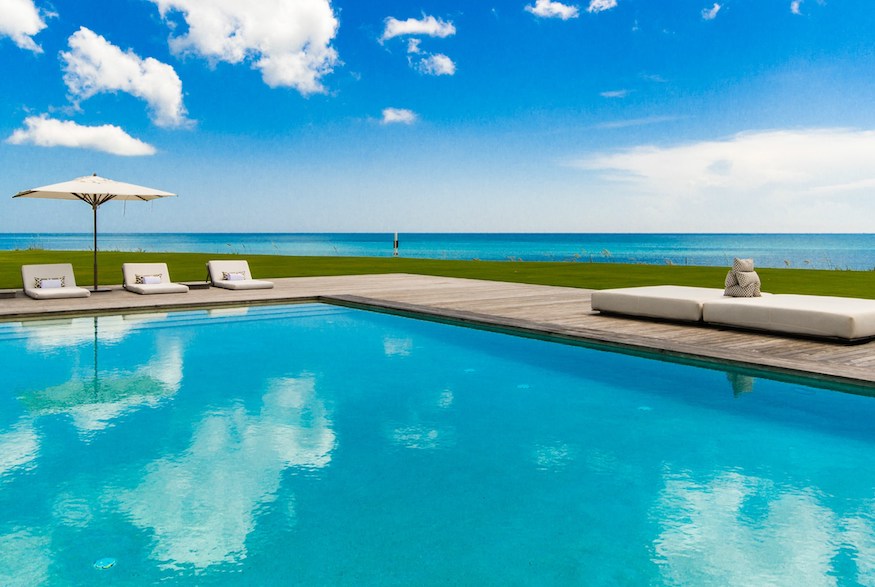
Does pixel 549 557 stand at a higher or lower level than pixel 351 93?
lower

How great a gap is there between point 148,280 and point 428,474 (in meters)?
10.3

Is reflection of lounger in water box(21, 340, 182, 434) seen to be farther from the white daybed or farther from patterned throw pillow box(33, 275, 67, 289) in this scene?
patterned throw pillow box(33, 275, 67, 289)

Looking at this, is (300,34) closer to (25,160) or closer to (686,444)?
(686,444)

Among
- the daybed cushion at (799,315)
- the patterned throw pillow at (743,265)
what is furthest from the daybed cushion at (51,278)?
the patterned throw pillow at (743,265)

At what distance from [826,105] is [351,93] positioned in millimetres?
29366

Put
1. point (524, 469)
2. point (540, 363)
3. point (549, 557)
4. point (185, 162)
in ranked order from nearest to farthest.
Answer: point (549, 557) < point (524, 469) < point (540, 363) < point (185, 162)

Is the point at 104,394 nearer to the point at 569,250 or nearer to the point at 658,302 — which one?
the point at 658,302

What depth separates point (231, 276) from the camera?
522 inches

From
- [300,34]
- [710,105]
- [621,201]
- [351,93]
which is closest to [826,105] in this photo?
[710,105]

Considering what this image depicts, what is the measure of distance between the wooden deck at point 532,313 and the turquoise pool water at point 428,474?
457 millimetres

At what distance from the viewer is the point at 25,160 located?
115 ft

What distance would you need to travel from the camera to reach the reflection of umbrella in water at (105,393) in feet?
16.5

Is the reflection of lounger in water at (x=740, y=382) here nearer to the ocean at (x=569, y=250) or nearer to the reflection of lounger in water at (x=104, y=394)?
the reflection of lounger in water at (x=104, y=394)

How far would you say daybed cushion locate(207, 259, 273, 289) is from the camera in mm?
12633
